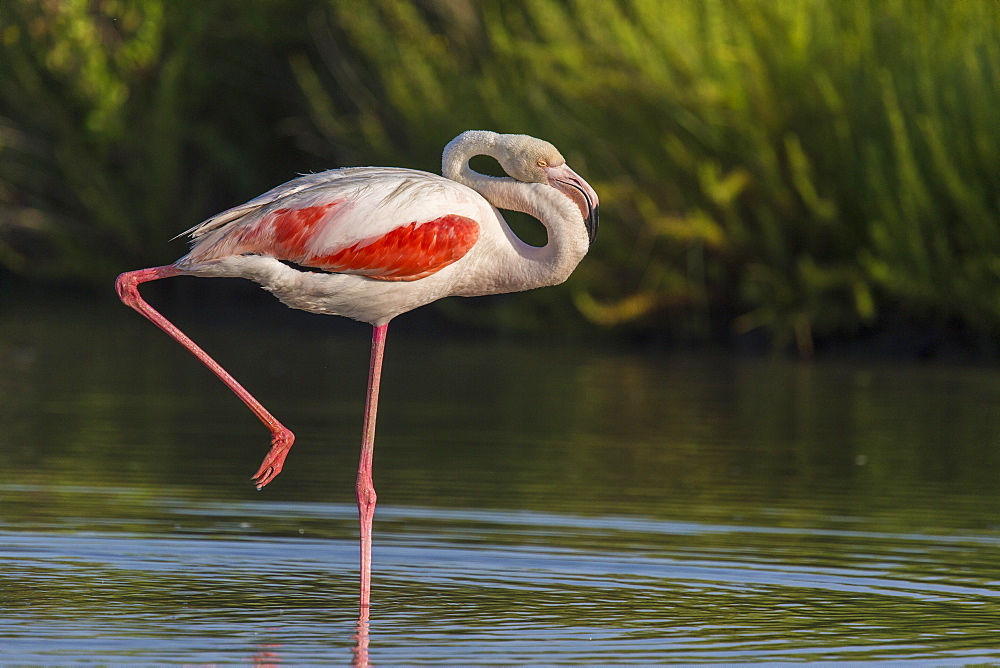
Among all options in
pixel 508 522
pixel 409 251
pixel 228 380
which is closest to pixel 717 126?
pixel 508 522

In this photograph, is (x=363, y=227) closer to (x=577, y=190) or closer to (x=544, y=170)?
(x=544, y=170)

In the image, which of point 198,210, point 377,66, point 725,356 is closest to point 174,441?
point 725,356

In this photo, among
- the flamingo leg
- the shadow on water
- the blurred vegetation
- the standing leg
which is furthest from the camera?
the blurred vegetation

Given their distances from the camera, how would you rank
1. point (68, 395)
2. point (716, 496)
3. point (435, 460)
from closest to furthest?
point (716, 496) < point (435, 460) < point (68, 395)

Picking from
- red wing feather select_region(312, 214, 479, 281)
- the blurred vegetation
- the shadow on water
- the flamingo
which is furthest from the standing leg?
the blurred vegetation

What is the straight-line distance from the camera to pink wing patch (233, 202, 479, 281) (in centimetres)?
610

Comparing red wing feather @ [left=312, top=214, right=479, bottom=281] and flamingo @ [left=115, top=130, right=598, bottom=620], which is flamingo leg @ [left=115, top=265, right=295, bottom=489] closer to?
flamingo @ [left=115, top=130, right=598, bottom=620]

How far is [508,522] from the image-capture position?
25.8 feet

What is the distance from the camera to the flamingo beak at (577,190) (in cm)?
639

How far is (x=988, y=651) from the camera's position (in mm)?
5277

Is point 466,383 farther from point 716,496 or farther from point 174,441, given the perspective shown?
point 716,496

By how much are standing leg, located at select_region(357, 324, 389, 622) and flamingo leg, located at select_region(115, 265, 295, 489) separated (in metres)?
0.32

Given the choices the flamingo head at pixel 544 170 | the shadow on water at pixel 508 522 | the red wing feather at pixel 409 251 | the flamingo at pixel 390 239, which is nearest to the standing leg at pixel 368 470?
the flamingo at pixel 390 239

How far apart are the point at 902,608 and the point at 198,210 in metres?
21.9
